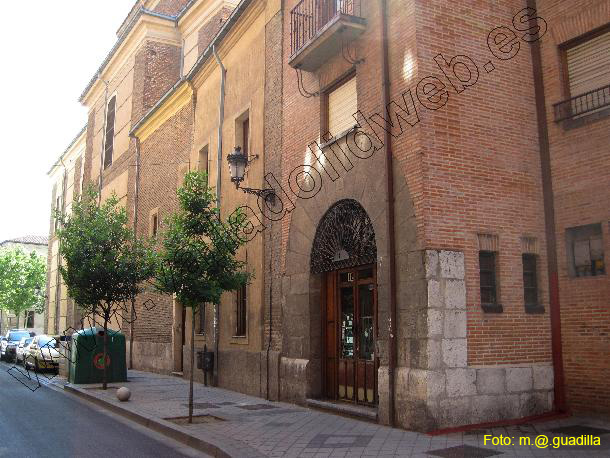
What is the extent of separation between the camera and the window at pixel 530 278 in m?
9.51

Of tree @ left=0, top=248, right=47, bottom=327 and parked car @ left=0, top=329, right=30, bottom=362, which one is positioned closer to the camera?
parked car @ left=0, top=329, right=30, bottom=362

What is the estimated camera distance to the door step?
9.16 metres

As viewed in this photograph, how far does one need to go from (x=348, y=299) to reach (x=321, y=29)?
188 inches

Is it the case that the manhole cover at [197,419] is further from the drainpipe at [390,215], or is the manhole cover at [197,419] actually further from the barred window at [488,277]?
the barred window at [488,277]

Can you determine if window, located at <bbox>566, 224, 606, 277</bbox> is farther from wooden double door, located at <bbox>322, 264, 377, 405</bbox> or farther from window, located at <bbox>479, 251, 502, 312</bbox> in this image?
wooden double door, located at <bbox>322, 264, 377, 405</bbox>

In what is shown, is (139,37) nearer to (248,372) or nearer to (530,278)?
(248,372)

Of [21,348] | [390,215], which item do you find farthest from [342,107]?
[21,348]

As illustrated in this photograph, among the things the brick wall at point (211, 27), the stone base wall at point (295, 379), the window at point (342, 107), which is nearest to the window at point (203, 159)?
the brick wall at point (211, 27)

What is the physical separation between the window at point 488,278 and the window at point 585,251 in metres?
1.34

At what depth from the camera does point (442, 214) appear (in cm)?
872

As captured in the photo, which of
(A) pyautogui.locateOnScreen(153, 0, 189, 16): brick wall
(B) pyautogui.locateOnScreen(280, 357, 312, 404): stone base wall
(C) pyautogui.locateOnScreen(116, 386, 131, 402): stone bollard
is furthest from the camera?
(A) pyautogui.locateOnScreen(153, 0, 189, 16): brick wall

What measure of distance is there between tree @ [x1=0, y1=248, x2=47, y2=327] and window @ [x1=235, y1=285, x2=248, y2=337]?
46341 millimetres

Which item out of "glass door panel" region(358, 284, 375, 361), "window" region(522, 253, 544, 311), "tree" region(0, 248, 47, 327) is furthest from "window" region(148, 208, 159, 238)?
"tree" region(0, 248, 47, 327)

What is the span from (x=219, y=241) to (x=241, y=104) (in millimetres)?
5873
